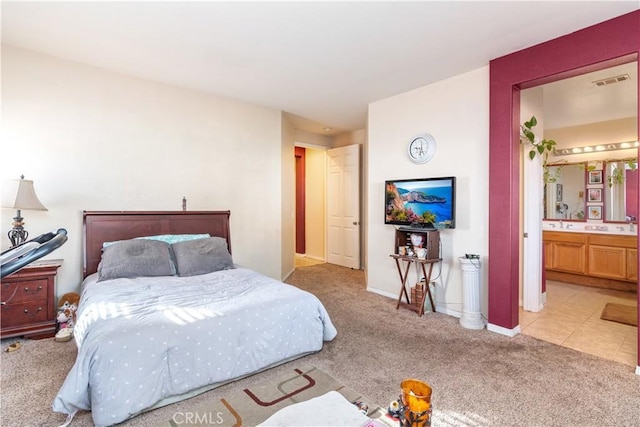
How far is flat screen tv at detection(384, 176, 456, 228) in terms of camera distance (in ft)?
11.6

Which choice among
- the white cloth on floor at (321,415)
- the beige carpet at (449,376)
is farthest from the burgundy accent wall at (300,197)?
the white cloth on floor at (321,415)

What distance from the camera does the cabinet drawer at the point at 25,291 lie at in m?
2.75

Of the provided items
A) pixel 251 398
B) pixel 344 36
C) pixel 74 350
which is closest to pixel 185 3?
pixel 344 36

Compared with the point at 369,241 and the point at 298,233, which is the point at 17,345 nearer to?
the point at 369,241

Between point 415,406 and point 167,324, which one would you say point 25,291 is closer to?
point 167,324

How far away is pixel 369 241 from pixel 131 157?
10.9 ft

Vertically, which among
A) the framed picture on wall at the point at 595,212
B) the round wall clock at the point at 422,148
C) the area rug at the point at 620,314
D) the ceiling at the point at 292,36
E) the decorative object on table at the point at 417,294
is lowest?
the area rug at the point at 620,314

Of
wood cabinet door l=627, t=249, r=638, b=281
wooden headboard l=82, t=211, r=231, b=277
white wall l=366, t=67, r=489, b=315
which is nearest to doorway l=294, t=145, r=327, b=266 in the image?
white wall l=366, t=67, r=489, b=315

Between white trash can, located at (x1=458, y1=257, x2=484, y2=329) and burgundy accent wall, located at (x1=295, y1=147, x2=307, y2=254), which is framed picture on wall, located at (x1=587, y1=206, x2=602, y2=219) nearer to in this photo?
white trash can, located at (x1=458, y1=257, x2=484, y2=329)

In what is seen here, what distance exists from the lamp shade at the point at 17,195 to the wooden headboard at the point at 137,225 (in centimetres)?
58

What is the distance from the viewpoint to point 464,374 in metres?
2.34

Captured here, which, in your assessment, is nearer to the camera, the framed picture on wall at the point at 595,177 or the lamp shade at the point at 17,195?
the lamp shade at the point at 17,195

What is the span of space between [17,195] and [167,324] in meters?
1.99

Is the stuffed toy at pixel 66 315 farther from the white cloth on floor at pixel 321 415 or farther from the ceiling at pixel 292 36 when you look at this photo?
the white cloth on floor at pixel 321 415
